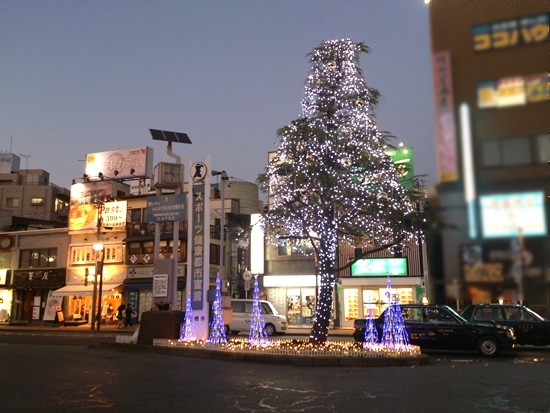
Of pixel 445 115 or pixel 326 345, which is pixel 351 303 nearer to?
pixel 326 345

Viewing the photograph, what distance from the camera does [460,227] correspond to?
159 centimetres

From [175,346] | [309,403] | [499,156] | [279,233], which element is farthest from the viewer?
[279,233]

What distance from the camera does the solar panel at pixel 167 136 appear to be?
2166 centimetres

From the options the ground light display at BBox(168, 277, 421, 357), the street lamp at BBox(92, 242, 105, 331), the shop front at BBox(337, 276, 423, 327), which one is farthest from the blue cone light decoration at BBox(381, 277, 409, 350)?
the street lamp at BBox(92, 242, 105, 331)

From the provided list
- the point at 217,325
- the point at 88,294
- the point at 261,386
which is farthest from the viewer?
the point at 88,294

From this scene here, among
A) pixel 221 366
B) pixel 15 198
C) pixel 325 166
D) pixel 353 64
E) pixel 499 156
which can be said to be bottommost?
pixel 221 366

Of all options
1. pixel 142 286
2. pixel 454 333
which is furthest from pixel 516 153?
pixel 142 286

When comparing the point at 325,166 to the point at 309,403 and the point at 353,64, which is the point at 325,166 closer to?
the point at 353,64

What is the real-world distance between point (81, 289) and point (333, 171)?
30.4 m

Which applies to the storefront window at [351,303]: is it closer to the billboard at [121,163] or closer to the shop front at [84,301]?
the shop front at [84,301]

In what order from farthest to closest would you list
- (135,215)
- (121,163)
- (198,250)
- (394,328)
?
(121,163)
(135,215)
(198,250)
(394,328)

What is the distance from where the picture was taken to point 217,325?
57.0 ft

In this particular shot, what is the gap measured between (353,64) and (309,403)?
1117 cm

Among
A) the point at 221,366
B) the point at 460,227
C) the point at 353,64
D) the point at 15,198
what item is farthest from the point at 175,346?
the point at 15,198
